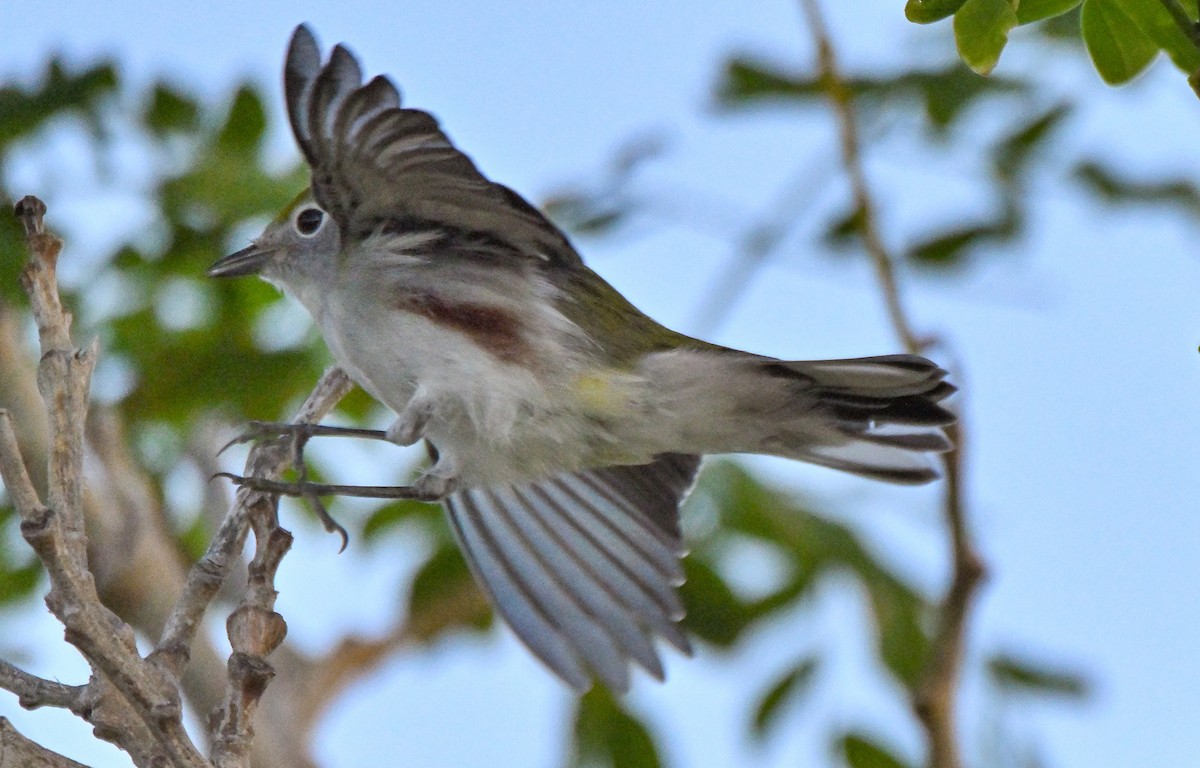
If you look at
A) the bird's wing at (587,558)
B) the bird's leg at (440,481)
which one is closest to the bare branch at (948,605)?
the bird's wing at (587,558)

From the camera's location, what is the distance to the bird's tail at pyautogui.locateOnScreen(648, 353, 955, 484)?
2342 millimetres

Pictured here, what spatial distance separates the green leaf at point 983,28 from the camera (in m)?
1.34

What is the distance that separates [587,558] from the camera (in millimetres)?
2912

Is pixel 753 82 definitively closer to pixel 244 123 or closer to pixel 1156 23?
pixel 244 123

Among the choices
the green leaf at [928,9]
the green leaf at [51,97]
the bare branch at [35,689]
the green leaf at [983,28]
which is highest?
the green leaf at [51,97]

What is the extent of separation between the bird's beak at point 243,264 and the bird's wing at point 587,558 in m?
0.57

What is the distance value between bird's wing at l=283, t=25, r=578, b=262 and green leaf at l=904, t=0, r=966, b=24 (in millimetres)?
905

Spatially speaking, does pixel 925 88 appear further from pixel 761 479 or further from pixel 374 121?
pixel 374 121

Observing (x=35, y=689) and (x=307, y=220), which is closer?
(x=35, y=689)

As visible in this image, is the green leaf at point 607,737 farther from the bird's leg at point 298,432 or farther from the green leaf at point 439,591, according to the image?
the bird's leg at point 298,432

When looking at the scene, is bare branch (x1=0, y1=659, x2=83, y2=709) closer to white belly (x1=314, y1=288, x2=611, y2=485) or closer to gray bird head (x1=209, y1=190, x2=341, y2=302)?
white belly (x1=314, y1=288, x2=611, y2=485)

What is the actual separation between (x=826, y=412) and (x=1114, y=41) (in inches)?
46.9

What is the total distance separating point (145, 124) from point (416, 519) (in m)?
1.02

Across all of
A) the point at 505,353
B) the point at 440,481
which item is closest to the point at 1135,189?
the point at 505,353
